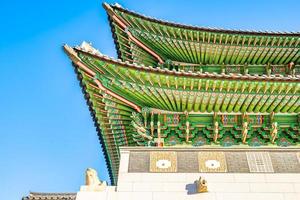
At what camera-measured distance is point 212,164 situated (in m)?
14.8

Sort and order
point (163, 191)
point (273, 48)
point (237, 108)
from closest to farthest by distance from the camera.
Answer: point (163, 191) < point (237, 108) < point (273, 48)

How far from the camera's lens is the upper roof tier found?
64.7 ft

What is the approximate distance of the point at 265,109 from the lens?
1659cm

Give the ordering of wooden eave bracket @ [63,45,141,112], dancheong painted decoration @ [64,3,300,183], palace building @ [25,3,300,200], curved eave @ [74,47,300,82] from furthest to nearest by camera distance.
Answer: dancheong painted decoration @ [64,3,300,183], wooden eave bracket @ [63,45,141,112], curved eave @ [74,47,300,82], palace building @ [25,3,300,200]

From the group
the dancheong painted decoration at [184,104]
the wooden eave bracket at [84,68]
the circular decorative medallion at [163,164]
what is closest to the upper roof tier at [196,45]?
the dancheong painted decoration at [184,104]

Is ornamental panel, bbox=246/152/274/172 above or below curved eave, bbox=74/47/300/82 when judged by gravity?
below

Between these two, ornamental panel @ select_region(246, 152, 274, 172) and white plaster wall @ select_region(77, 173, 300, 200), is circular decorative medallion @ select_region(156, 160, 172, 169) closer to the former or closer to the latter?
white plaster wall @ select_region(77, 173, 300, 200)

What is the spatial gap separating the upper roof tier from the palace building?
4cm

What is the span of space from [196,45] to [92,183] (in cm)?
877

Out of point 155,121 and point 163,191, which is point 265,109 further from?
point 163,191

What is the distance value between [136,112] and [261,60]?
6.91 metres

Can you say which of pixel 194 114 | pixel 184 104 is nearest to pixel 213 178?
pixel 194 114

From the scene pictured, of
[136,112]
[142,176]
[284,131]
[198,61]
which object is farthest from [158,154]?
[198,61]

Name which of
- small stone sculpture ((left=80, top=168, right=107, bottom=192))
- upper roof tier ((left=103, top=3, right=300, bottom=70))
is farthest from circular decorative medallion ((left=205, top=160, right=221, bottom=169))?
upper roof tier ((left=103, top=3, right=300, bottom=70))
